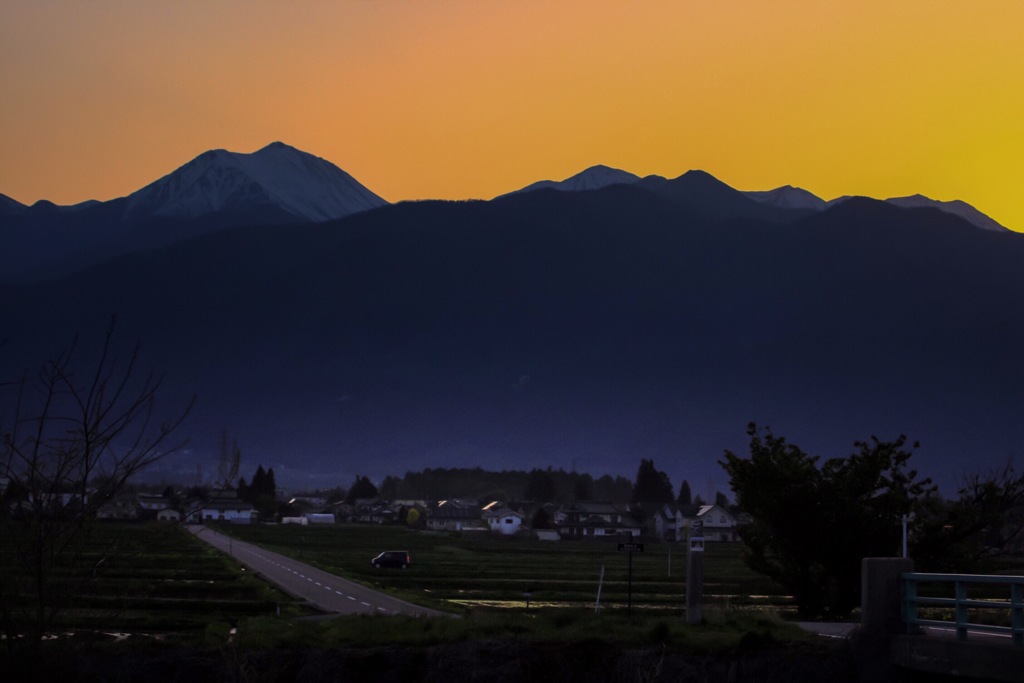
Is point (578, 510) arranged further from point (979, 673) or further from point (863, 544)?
point (979, 673)

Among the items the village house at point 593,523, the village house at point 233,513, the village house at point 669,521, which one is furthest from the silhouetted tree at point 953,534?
the village house at point 233,513

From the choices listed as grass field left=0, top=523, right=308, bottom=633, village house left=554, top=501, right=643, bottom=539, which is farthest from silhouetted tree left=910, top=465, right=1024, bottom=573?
village house left=554, top=501, right=643, bottom=539

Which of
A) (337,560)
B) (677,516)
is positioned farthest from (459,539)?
(337,560)

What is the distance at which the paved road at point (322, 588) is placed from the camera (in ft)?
136

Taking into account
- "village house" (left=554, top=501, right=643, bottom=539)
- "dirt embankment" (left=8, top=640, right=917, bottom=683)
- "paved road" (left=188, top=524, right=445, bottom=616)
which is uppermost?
"village house" (left=554, top=501, right=643, bottom=539)

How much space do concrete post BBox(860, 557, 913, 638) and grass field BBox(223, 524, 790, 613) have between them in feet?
37.5

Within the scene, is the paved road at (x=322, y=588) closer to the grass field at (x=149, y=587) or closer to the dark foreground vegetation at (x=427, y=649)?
the grass field at (x=149, y=587)

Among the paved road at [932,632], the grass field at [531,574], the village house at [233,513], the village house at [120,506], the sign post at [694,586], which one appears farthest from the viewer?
the village house at [233,513]

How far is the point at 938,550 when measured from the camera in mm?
34531

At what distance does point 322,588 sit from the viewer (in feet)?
172

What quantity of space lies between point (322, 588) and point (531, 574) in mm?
19319

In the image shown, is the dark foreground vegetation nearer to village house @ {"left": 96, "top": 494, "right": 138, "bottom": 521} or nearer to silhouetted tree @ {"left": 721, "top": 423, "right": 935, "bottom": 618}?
village house @ {"left": 96, "top": 494, "right": 138, "bottom": 521}

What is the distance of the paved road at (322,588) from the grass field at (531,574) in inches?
55.3

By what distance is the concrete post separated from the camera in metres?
22.0
